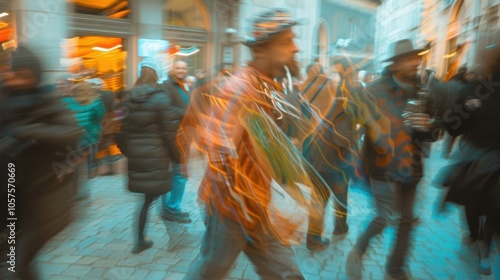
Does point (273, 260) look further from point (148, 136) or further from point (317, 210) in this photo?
point (148, 136)

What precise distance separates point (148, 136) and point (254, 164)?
6.75 feet

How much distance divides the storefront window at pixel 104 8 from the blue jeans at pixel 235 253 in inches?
296

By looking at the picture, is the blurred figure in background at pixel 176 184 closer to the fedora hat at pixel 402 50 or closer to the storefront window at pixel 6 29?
the fedora hat at pixel 402 50

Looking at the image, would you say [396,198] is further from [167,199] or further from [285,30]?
[167,199]

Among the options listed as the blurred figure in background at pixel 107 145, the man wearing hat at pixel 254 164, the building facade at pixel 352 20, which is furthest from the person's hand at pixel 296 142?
the building facade at pixel 352 20

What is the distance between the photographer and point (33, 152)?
94.7 inches

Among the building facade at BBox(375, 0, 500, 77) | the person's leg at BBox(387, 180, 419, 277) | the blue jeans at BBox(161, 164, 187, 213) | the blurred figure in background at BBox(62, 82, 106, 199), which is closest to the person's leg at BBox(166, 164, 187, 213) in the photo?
the blue jeans at BBox(161, 164, 187, 213)

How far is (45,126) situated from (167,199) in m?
2.71

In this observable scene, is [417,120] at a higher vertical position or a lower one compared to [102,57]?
lower

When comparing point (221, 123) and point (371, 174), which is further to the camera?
point (371, 174)

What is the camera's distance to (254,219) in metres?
2.23

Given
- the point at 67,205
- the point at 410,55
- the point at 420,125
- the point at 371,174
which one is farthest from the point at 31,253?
the point at 410,55

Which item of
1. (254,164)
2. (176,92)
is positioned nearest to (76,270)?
(176,92)

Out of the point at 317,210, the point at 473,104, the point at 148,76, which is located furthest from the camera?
the point at 148,76
